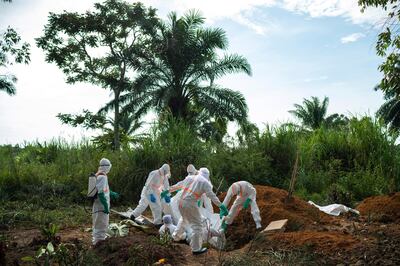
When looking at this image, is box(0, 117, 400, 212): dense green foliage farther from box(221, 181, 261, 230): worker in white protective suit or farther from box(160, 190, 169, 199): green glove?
box(221, 181, 261, 230): worker in white protective suit

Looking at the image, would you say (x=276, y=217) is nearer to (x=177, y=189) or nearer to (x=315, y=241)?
(x=315, y=241)

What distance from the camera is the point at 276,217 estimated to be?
8125 millimetres

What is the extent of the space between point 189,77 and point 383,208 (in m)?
17.4

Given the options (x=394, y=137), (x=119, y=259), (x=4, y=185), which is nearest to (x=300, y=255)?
(x=119, y=259)

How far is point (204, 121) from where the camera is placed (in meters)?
26.2

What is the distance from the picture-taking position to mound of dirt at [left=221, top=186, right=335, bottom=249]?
7848mm

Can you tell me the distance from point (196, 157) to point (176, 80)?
1286cm

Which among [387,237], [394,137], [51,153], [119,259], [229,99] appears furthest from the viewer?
[229,99]

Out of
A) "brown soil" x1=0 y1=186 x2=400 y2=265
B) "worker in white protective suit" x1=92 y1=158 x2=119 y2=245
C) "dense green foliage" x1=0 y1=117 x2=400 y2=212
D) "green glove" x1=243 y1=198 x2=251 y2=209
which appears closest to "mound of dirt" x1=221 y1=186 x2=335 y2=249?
"brown soil" x1=0 y1=186 x2=400 y2=265

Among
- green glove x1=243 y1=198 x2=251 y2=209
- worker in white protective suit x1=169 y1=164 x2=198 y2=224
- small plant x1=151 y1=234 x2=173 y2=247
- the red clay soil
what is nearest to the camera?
the red clay soil

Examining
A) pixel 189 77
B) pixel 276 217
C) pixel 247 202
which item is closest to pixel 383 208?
pixel 276 217

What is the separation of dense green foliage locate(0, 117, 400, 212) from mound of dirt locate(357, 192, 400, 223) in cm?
141

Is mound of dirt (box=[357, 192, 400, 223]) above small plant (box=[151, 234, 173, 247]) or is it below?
above

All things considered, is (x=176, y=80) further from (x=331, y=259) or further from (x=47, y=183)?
(x=331, y=259)
